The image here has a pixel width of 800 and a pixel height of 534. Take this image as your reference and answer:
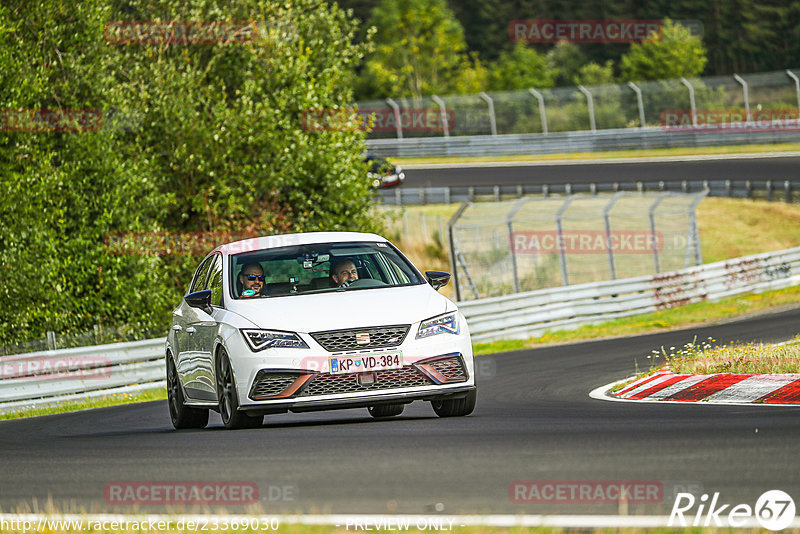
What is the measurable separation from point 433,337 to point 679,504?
13.5ft

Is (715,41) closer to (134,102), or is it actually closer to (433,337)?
(134,102)

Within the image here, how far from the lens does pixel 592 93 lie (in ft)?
165

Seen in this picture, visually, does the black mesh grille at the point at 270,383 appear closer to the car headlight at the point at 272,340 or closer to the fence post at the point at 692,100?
the car headlight at the point at 272,340

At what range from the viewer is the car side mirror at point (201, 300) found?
10.2m

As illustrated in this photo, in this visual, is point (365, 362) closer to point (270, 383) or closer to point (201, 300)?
point (270, 383)

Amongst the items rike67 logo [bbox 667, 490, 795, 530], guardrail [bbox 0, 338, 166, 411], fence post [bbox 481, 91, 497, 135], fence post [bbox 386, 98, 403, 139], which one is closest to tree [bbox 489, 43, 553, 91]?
fence post [bbox 386, 98, 403, 139]

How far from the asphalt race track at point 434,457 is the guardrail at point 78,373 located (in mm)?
6029

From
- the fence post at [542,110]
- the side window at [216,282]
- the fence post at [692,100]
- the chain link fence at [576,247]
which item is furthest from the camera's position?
the fence post at [542,110]

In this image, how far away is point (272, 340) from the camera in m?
9.17

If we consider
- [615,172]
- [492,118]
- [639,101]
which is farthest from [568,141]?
[615,172]

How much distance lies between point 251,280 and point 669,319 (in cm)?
1674

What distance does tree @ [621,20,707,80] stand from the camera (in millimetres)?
75562

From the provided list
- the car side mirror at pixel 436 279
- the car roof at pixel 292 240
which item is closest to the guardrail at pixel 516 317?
the car roof at pixel 292 240

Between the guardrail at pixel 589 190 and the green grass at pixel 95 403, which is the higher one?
the green grass at pixel 95 403
